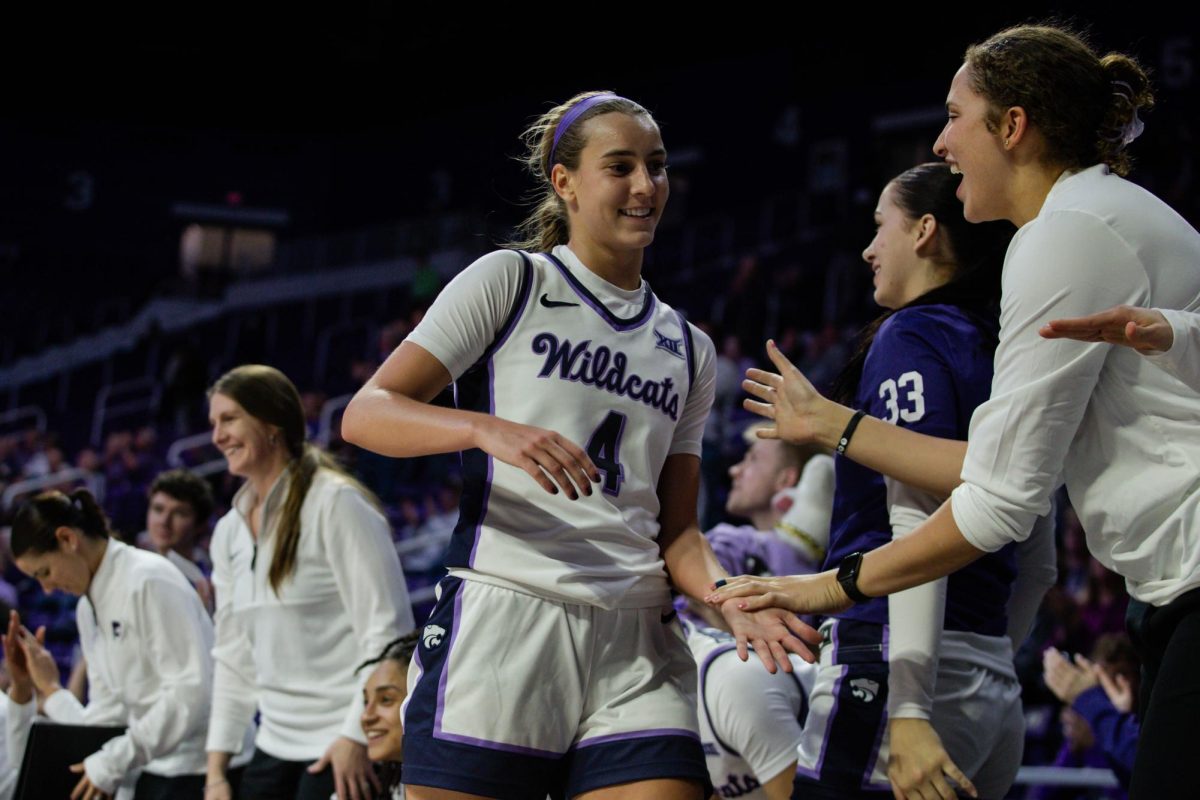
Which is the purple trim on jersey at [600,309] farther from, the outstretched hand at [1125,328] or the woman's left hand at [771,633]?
the outstretched hand at [1125,328]

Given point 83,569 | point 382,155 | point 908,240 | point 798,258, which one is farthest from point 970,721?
point 382,155

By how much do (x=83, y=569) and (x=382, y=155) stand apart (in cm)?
1998

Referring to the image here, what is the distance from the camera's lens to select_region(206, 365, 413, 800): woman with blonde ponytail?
385cm

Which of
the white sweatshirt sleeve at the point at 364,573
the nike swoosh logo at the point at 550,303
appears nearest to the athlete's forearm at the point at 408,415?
the nike swoosh logo at the point at 550,303

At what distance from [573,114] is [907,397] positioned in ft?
2.80

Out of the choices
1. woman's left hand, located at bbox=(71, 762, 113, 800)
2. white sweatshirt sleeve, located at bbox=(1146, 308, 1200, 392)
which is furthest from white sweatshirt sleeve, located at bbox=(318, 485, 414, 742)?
white sweatshirt sleeve, located at bbox=(1146, 308, 1200, 392)

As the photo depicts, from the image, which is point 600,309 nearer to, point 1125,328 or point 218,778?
point 1125,328

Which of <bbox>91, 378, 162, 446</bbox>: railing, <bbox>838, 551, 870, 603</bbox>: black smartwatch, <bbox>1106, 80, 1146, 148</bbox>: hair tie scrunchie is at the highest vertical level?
<bbox>1106, 80, 1146, 148</bbox>: hair tie scrunchie

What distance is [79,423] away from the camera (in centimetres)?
1858

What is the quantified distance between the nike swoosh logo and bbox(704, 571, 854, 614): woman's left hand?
60 centimetres

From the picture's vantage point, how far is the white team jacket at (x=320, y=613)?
3850 millimetres

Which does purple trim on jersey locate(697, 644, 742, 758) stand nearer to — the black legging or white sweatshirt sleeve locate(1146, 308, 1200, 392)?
the black legging

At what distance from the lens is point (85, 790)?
4.38 metres

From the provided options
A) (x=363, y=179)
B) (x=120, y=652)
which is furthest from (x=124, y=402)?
(x=120, y=652)
